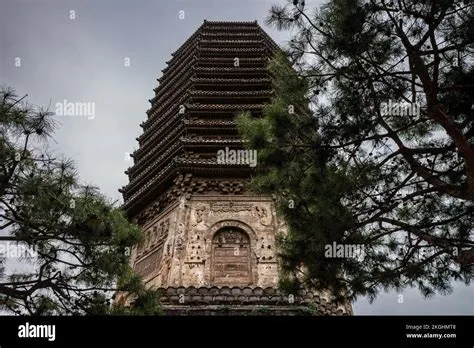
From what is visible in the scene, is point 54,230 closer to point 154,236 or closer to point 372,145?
point 372,145

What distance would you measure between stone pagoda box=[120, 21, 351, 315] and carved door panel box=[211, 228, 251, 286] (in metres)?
0.02

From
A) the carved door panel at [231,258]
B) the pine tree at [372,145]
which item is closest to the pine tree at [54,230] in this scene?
the pine tree at [372,145]

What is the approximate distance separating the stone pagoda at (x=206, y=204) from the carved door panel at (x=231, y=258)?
0.02m

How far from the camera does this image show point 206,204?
15.8 m

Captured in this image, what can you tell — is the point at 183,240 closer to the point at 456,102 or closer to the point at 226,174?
the point at 226,174

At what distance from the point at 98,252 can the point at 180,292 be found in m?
5.72

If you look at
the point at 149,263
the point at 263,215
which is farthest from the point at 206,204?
the point at 149,263

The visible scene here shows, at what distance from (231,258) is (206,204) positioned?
1733mm

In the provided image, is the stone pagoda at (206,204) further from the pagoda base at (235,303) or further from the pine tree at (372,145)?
the pine tree at (372,145)

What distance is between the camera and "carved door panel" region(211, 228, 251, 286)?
1407cm

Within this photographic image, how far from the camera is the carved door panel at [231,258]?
1407 centimetres

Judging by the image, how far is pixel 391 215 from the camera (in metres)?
7.22

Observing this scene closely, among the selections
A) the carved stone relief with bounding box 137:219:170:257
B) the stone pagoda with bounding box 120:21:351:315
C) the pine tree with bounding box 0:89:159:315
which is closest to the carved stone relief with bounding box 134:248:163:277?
the stone pagoda with bounding box 120:21:351:315

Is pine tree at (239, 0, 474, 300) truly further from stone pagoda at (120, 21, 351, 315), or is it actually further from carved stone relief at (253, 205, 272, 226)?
carved stone relief at (253, 205, 272, 226)
